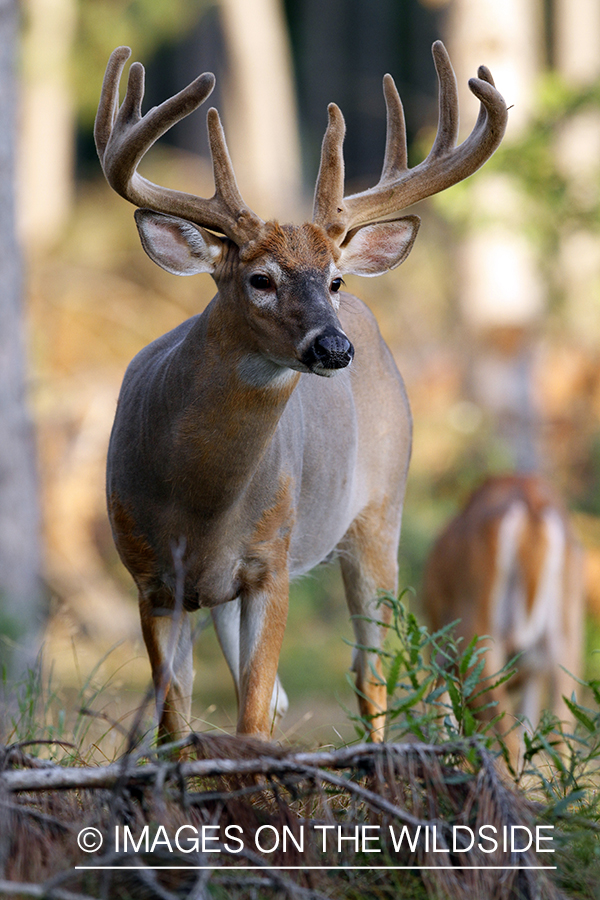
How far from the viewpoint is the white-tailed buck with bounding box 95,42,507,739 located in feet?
11.5

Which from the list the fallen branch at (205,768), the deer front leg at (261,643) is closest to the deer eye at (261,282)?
the deer front leg at (261,643)

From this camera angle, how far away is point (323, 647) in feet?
34.4

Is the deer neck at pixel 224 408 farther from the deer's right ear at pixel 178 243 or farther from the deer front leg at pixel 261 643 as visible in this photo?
the deer front leg at pixel 261 643

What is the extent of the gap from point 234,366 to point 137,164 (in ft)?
2.35

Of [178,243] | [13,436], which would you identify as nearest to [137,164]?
[178,243]

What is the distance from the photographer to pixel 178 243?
3.70 m

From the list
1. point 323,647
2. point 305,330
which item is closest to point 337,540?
point 305,330

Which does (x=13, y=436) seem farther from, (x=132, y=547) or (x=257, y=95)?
(x=257, y=95)

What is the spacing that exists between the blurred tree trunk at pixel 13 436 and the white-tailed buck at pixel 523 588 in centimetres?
310

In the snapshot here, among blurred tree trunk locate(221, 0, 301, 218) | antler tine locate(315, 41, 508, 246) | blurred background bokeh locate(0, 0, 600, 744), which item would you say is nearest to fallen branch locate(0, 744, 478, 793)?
blurred background bokeh locate(0, 0, 600, 744)

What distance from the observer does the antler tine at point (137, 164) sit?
353 centimetres

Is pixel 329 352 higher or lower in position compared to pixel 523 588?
lower

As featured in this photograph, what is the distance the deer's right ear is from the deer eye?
0.80ft

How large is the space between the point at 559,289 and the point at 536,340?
3.65ft
